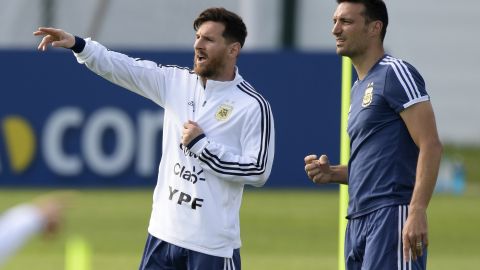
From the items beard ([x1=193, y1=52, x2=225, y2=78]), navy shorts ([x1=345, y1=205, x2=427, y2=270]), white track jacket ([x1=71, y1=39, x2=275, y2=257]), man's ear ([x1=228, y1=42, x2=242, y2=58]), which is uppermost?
man's ear ([x1=228, y1=42, x2=242, y2=58])

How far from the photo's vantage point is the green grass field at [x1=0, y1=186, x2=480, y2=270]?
1421cm

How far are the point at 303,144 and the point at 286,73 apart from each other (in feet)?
3.59

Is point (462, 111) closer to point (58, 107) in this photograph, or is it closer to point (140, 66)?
point (58, 107)

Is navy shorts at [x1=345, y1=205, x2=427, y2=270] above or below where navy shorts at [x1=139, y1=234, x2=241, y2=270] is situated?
above

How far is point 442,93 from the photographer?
1330 inches

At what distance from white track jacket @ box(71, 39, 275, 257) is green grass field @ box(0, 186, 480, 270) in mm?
5477

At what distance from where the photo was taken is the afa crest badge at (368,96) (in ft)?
24.6

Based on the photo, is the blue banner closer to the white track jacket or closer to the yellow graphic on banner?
the yellow graphic on banner

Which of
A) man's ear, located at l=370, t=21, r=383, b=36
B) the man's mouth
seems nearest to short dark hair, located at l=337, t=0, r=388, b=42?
man's ear, located at l=370, t=21, r=383, b=36

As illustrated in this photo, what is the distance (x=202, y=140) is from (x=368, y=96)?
3.00 ft

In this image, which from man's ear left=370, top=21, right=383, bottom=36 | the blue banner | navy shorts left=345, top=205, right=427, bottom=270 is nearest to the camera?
navy shorts left=345, top=205, right=427, bottom=270

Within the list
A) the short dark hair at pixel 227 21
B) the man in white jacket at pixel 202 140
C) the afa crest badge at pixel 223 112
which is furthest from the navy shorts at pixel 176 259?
the short dark hair at pixel 227 21

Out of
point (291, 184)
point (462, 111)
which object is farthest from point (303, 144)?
point (462, 111)

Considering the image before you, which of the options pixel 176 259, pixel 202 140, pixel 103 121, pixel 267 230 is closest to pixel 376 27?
pixel 202 140
